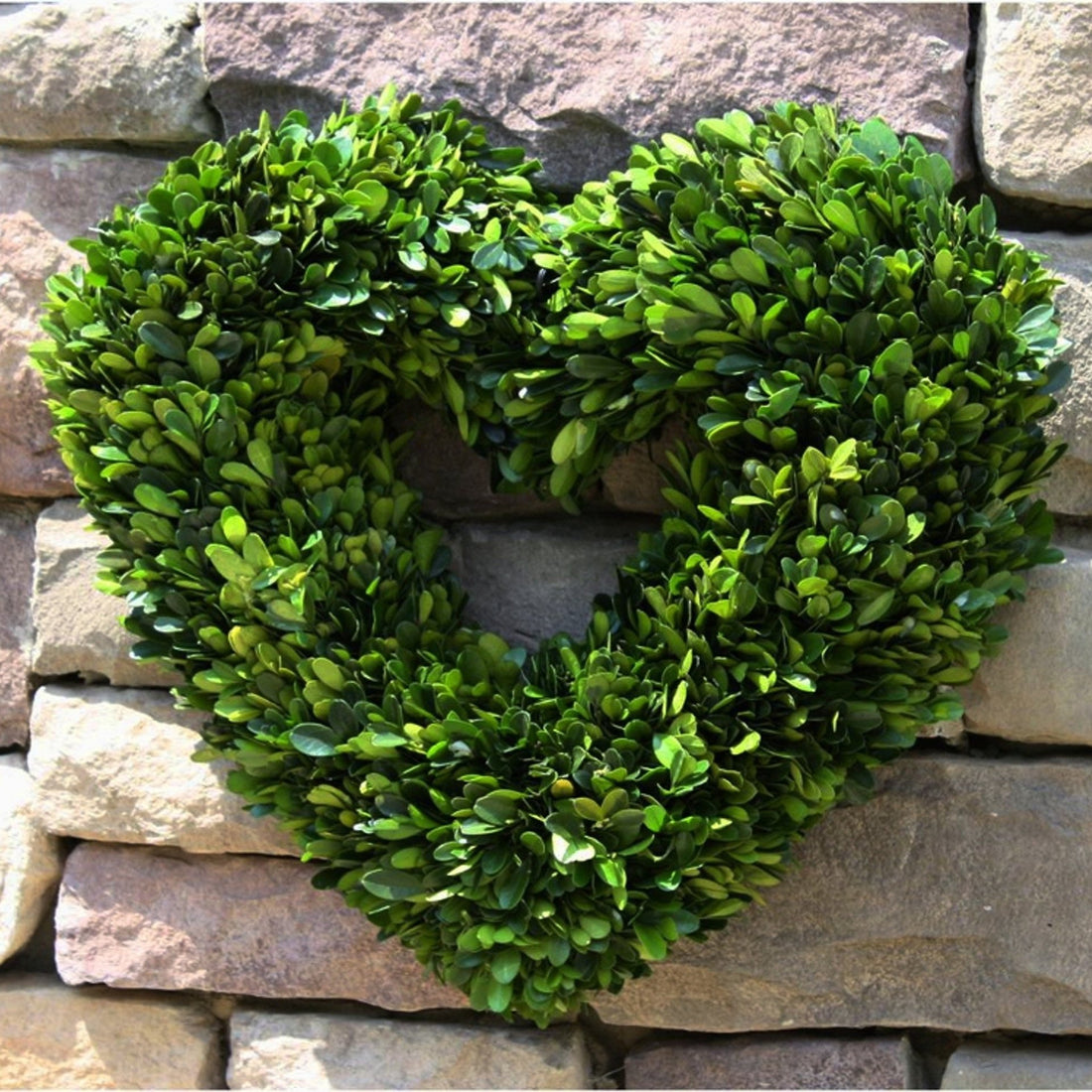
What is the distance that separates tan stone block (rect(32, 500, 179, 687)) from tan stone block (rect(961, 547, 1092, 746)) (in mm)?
1075

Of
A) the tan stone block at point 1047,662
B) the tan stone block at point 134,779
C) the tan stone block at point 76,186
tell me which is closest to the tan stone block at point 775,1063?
the tan stone block at point 1047,662

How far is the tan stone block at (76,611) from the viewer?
1849 millimetres

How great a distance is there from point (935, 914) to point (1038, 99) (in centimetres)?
101

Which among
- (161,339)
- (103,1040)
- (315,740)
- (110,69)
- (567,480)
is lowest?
(103,1040)

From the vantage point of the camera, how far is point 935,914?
5.59 ft

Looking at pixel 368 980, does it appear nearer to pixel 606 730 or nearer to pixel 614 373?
pixel 606 730

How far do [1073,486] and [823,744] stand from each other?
47cm

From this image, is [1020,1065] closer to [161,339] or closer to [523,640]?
[523,640]

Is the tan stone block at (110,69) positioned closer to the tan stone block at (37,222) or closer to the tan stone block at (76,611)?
the tan stone block at (37,222)

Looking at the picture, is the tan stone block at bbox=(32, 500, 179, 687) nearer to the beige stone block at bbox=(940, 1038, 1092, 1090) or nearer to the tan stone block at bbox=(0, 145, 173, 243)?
the tan stone block at bbox=(0, 145, 173, 243)

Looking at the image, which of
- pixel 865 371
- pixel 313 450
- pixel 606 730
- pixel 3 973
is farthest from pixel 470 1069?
pixel 865 371

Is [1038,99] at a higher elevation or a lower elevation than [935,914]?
higher

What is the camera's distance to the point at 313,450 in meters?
1.63

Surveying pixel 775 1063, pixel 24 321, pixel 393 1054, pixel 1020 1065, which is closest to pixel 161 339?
pixel 24 321
